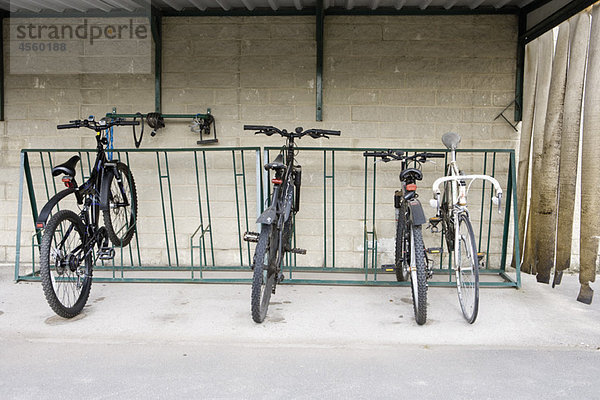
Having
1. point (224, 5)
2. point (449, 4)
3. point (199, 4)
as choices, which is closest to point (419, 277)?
point (449, 4)

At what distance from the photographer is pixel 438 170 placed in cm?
460

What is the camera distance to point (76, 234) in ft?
11.1

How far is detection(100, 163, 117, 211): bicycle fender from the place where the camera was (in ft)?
11.6

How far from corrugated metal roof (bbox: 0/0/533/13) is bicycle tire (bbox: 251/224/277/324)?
2351 mm

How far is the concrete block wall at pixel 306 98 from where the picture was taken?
179 inches

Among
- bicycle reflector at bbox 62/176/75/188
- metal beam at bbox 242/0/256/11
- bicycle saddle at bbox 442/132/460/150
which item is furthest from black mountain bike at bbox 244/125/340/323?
metal beam at bbox 242/0/256/11

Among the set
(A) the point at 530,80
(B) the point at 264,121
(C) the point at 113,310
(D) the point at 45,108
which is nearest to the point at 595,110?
(A) the point at 530,80

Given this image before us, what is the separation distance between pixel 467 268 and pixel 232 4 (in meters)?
3.16

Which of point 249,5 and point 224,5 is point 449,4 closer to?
point 249,5

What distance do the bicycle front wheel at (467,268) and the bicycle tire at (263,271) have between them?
49.5 inches

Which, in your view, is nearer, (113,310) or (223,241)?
(113,310)

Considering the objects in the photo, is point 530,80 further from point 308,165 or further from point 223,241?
point 223,241

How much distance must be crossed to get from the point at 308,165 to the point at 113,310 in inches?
86.3

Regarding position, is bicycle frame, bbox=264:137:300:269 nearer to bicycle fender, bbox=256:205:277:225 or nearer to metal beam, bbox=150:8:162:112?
bicycle fender, bbox=256:205:277:225
